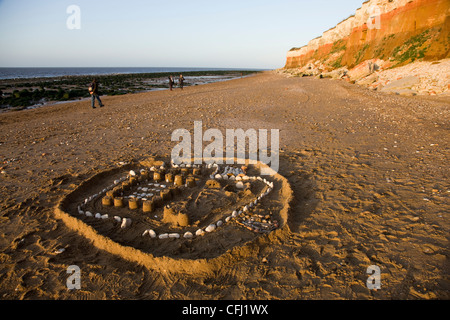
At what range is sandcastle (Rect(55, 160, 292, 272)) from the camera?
3.58 meters

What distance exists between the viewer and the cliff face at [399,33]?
700 inches

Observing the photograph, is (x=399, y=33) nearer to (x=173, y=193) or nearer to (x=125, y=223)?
(x=173, y=193)

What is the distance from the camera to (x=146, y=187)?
532 cm

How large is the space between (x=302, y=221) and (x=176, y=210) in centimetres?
215

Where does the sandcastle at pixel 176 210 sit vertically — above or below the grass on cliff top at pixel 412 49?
below

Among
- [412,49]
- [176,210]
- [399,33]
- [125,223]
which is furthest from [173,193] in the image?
[399,33]

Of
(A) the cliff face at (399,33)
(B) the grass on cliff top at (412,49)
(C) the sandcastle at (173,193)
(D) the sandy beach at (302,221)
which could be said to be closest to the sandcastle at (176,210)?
A: (C) the sandcastle at (173,193)

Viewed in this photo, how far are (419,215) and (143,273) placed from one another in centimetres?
431

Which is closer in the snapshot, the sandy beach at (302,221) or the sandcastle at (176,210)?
the sandy beach at (302,221)

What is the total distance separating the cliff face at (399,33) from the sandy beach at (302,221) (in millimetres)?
12443

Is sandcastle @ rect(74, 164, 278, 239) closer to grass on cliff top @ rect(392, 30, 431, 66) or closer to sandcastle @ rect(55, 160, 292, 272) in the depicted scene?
sandcastle @ rect(55, 160, 292, 272)

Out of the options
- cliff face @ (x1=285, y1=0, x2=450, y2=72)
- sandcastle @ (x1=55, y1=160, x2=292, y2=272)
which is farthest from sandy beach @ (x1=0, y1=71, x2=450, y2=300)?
cliff face @ (x1=285, y1=0, x2=450, y2=72)

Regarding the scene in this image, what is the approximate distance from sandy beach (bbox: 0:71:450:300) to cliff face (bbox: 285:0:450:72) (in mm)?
12443

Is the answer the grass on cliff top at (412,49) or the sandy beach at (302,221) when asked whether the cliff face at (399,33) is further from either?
the sandy beach at (302,221)
